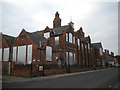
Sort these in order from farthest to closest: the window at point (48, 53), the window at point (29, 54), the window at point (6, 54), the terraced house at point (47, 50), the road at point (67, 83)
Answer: the window at point (6, 54) < the window at point (48, 53) < the window at point (29, 54) < the terraced house at point (47, 50) < the road at point (67, 83)

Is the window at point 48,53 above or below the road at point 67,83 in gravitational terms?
above

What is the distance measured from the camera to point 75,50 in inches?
1426

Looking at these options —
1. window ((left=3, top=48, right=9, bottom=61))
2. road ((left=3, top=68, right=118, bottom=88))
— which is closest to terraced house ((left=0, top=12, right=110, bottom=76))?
window ((left=3, top=48, right=9, bottom=61))

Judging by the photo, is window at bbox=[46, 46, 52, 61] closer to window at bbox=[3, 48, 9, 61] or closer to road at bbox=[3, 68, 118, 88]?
window at bbox=[3, 48, 9, 61]

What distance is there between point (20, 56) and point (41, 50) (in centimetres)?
507

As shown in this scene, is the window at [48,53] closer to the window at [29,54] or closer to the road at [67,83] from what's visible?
the window at [29,54]

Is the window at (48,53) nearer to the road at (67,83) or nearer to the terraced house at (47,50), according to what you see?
the terraced house at (47,50)

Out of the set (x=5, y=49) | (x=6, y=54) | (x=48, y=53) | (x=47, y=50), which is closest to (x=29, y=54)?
(x=47, y=50)

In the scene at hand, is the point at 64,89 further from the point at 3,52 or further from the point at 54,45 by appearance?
the point at 3,52

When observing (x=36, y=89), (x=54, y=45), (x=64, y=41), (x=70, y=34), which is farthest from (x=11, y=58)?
(x=36, y=89)

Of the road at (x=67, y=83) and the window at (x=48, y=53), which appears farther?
the window at (x=48, y=53)

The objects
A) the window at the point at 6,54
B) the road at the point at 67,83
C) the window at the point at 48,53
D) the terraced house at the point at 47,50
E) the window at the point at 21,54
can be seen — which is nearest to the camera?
the road at the point at 67,83

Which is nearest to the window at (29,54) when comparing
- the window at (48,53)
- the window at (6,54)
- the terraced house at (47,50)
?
the terraced house at (47,50)

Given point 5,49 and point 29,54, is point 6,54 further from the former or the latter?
point 29,54
